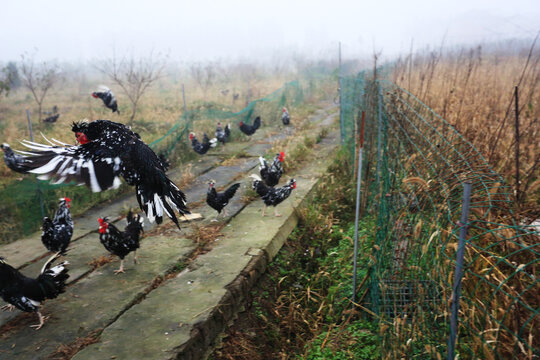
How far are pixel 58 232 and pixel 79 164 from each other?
1643 mm

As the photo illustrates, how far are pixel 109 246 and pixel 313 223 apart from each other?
8.20ft

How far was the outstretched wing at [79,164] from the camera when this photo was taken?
105 inches

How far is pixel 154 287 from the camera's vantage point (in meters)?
3.62

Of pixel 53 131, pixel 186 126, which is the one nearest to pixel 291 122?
pixel 186 126

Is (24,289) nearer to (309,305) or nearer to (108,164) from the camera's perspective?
(108,164)

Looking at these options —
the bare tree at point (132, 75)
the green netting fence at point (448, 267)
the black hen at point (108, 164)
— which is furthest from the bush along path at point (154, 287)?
the bare tree at point (132, 75)

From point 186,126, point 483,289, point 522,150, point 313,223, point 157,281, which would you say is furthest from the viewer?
point 186,126

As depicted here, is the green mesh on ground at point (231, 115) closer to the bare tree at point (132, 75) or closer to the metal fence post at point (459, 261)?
the bare tree at point (132, 75)

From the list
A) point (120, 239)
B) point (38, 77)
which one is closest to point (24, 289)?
point (120, 239)

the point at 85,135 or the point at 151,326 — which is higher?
the point at 85,135

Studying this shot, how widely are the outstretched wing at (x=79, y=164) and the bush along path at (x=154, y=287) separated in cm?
115

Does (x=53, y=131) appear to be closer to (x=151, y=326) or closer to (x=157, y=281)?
(x=157, y=281)

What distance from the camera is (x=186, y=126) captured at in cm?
837

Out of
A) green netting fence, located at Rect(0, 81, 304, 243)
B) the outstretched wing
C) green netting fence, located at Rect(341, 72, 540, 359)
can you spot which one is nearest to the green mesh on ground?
green netting fence, located at Rect(0, 81, 304, 243)
